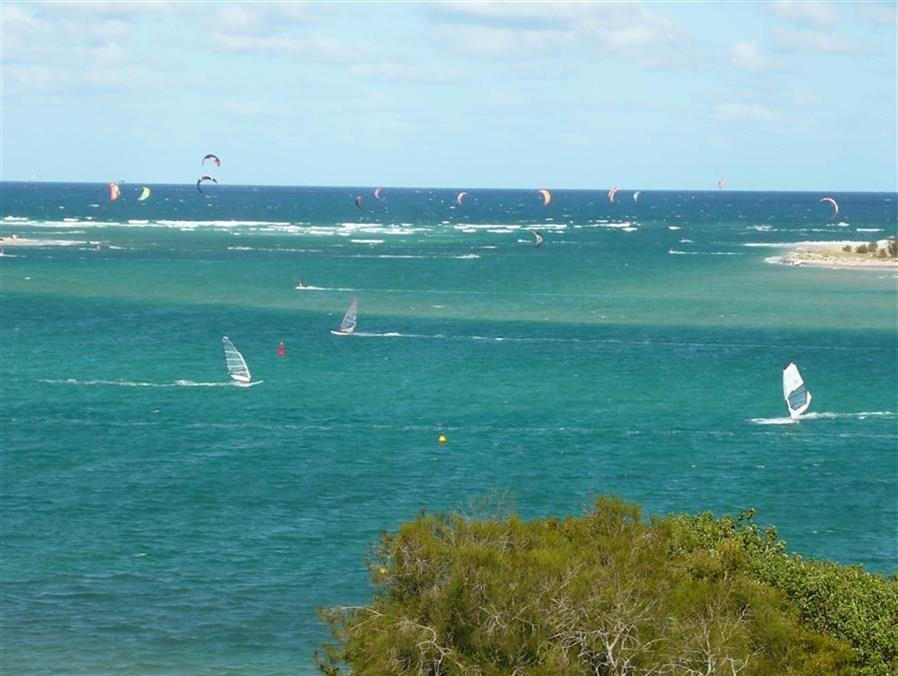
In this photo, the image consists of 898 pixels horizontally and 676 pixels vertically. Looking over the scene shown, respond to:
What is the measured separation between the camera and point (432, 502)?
41844 millimetres

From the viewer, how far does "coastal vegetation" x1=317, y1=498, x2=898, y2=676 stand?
19.9m

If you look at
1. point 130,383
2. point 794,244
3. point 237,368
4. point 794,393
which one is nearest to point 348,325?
point 237,368

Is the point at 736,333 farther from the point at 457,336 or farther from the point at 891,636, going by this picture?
the point at 891,636

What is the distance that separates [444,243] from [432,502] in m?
129

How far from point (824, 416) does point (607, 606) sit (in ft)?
121

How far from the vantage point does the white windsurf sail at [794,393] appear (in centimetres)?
5231

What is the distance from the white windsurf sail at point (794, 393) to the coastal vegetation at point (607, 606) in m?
27.6

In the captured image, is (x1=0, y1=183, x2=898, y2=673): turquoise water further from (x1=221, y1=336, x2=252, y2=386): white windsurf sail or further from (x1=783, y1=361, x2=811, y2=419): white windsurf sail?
(x1=221, y1=336, x2=252, y2=386): white windsurf sail

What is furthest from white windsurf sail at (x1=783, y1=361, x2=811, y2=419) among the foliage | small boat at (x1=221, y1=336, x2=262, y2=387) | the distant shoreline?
the foliage

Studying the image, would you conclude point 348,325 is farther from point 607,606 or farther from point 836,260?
point 836,260

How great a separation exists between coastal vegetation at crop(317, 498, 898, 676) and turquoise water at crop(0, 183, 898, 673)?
9606 millimetres

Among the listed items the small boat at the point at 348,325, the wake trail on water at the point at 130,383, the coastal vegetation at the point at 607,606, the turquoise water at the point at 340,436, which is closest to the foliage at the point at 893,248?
the turquoise water at the point at 340,436

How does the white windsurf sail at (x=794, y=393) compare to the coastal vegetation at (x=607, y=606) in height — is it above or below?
below

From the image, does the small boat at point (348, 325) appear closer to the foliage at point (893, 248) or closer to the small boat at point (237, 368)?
the small boat at point (237, 368)
